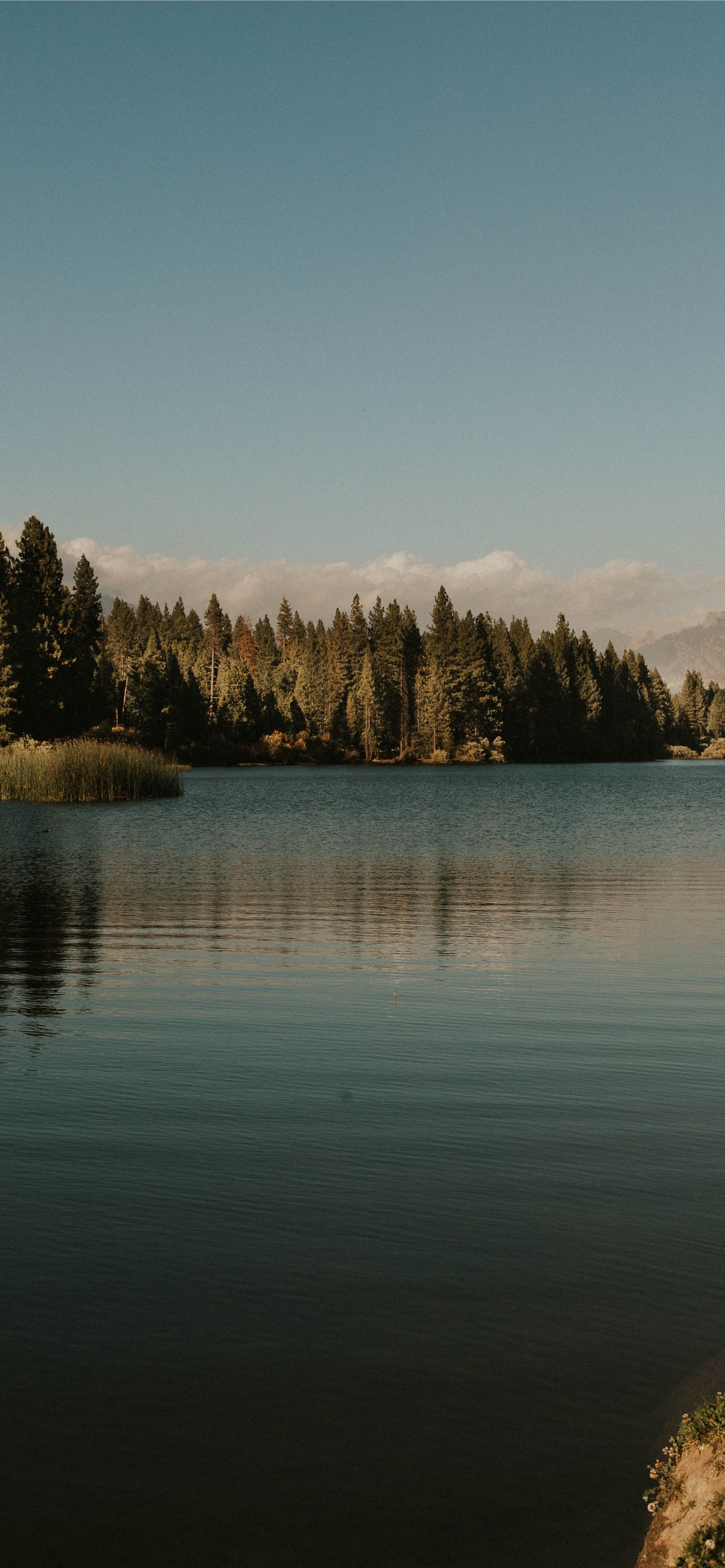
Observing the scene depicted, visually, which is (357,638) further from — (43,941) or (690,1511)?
(690,1511)

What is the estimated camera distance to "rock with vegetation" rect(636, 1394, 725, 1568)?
424cm

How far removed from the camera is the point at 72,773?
2386 inches

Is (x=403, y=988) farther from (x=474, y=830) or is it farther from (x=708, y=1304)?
(x=474, y=830)

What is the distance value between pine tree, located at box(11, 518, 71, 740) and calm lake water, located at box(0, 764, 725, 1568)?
7368cm

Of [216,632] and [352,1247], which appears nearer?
[352,1247]

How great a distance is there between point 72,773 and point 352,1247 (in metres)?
55.2

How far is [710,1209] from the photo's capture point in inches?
313

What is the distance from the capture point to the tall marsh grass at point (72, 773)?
60.5 m

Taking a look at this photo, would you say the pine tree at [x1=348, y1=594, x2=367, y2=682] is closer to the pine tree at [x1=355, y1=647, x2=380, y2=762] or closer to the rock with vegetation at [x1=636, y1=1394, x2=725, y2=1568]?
the pine tree at [x1=355, y1=647, x2=380, y2=762]

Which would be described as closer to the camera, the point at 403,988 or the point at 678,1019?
the point at 678,1019

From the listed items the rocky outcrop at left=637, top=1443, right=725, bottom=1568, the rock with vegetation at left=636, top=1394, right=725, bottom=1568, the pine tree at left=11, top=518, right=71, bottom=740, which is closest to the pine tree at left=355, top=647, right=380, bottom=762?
Result: the pine tree at left=11, top=518, right=71, bottom=740

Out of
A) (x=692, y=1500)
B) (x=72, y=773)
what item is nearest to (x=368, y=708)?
(x=72, y=773)

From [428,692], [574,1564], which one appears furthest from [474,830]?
[428,692]

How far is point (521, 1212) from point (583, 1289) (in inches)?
46.9
